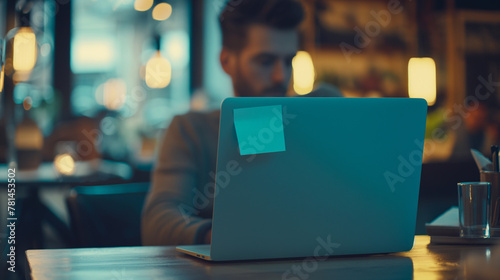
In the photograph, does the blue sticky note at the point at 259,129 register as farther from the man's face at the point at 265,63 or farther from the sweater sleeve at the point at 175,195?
the man's face at the point at 265,63

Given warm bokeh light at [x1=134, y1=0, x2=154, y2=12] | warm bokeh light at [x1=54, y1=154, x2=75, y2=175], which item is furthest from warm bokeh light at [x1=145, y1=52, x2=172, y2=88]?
warm bokeh light at [x1=54, y1=154, x2=75, y2=175]

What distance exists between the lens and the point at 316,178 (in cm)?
89

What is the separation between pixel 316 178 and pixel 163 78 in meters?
6.30

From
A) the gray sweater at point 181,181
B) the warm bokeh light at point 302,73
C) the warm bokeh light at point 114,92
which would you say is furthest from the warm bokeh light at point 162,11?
the gray sweater at point 181,181

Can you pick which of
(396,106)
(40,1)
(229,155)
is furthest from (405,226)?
(40,1)

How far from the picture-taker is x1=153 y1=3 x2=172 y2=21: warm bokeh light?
7793 millimetres

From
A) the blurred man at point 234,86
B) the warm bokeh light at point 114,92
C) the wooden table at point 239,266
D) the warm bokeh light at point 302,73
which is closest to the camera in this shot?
the wooden table at point 239,266

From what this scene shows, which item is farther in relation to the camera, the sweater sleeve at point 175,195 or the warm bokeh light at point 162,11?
the warm bokeh light at point 162,11

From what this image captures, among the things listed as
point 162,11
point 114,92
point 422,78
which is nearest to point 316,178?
point 422,78

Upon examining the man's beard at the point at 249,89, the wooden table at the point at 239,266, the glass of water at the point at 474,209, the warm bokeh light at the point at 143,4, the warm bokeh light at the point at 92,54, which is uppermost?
the warm bokeh light at the point at 143,4

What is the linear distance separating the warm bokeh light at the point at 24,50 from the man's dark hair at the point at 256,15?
2209 millimetres

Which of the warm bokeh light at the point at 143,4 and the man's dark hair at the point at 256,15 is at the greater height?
the warm bokeh light at the point at 143,4

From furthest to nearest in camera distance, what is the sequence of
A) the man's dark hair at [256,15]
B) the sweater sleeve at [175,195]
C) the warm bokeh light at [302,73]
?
the warm bokeh light at [302,73] → the man's dark hair at [256,15] → the sweater sleeve at [175,195]

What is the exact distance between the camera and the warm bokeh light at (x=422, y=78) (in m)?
5.74
